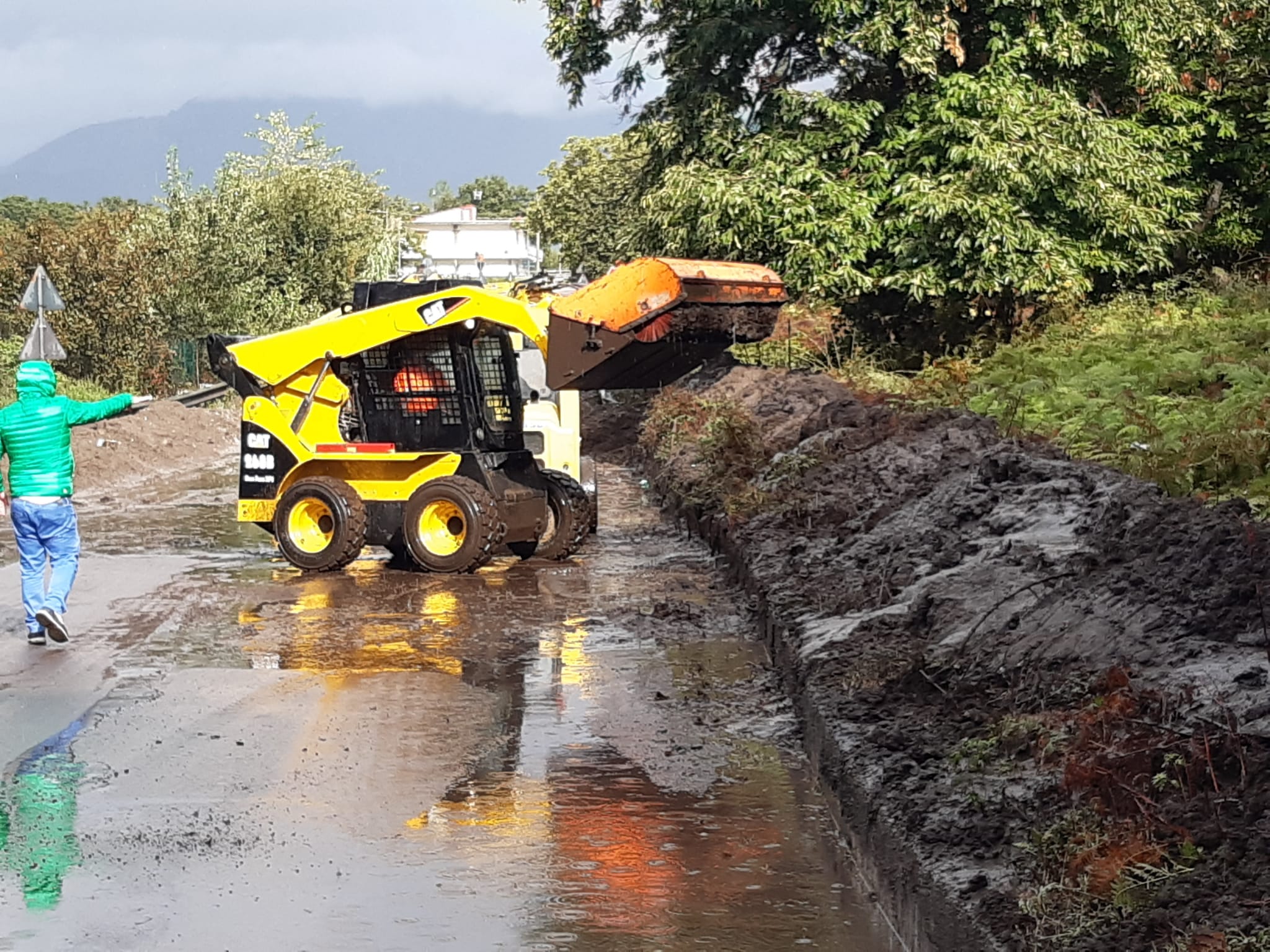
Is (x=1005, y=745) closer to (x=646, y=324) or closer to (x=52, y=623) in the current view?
(x=52, y=623)

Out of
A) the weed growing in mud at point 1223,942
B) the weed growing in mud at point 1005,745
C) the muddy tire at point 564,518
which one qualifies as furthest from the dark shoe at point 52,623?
the weed growing in mud at point 1223,942

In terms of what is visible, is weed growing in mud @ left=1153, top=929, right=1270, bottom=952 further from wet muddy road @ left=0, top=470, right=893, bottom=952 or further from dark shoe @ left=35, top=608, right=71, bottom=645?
dark shoe @ left=35, top=608, right=71, bottom=645

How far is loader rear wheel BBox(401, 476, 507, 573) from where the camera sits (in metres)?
14.3

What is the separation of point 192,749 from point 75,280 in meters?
26.7

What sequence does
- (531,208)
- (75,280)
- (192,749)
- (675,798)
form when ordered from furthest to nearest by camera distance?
(531,208) < (75,280) < (192,749) < (675,798)

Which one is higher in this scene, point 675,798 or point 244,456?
point 244,456

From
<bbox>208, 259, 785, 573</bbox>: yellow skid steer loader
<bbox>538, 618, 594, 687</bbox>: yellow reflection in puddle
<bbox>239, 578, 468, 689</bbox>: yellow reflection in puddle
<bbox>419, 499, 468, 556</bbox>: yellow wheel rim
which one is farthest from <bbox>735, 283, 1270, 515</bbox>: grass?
<bbox>419, 499, 468, 556</bbox>: yellow wheel rim

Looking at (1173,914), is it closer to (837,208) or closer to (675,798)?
(675,798)

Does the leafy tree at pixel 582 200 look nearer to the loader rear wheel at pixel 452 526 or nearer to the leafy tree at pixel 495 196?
the loader rear wheel at pixel 452 526

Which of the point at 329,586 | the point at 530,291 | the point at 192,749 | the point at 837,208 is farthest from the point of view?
the point at 837,208

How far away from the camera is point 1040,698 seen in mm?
6594

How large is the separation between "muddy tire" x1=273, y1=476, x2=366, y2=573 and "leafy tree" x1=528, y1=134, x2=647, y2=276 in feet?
104

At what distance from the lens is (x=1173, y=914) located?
434 centimetres

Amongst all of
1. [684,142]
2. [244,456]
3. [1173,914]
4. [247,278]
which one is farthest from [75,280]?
[1173,914]
